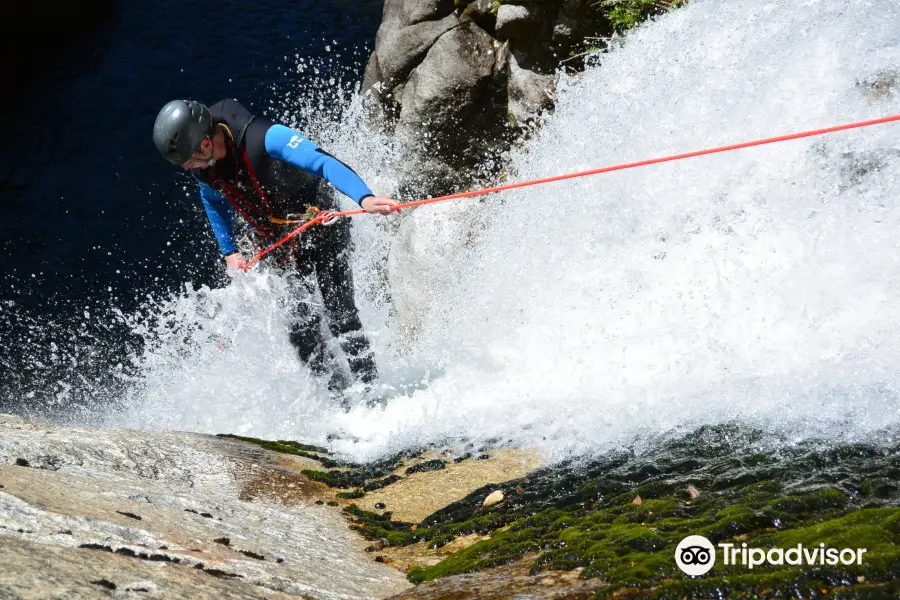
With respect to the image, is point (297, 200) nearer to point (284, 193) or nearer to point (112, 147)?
point (284, 193)

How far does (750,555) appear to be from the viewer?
2.83 m

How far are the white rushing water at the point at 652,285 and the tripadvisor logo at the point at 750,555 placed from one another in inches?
54.4

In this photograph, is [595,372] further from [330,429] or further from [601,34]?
[601,34]

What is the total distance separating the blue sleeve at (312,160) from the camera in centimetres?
539

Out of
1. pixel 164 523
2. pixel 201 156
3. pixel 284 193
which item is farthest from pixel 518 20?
pixel 164 523

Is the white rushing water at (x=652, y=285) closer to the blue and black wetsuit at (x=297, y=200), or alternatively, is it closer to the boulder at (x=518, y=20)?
the blue and black wetsuit at (x=297, y=200)

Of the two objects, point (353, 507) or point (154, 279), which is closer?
point (353, 507)

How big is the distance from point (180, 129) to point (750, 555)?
4.62 m

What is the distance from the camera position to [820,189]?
616cm

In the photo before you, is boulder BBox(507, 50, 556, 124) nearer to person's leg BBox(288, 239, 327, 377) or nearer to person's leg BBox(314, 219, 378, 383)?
person's leg BBox(314, 219, 378, 383)

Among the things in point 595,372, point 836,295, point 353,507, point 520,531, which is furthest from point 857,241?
point 353,507

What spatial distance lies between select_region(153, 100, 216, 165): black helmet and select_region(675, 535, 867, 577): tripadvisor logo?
4.36 metres

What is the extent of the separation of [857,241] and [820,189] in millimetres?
771

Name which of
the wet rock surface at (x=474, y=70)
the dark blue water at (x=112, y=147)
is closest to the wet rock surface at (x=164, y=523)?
the dark blue water at (x=112, y=147)
